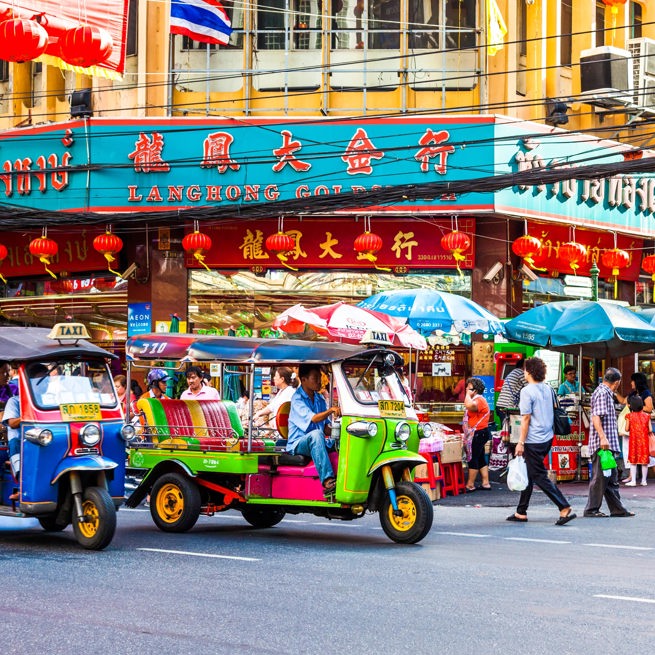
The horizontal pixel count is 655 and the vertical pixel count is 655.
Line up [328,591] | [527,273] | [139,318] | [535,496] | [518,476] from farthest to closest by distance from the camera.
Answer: [139,318]
[527,273]
[535,496]
[518,476]
[328,591]

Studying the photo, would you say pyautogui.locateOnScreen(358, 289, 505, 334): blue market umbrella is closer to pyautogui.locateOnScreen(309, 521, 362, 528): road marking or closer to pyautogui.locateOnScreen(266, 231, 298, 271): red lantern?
pyautogui.locateOnScreen(266, 231, 298, 271): red lantern

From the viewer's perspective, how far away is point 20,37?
46.0 ft

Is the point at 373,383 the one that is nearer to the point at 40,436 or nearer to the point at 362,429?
the point at 362,429

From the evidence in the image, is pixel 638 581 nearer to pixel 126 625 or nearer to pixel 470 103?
pixel 126 625

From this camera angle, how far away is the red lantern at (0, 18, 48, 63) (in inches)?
551

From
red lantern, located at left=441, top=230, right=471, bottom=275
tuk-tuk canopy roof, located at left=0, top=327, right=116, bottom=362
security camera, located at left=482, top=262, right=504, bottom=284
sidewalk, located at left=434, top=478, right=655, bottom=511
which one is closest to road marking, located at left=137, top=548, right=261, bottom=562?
tuk-tuk canopy roof, located at left=0, top=327, right=116, bottom=362

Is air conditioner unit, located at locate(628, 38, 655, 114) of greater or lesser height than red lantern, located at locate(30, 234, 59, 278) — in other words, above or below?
above

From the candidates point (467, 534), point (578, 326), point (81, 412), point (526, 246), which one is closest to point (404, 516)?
point (467, 534)

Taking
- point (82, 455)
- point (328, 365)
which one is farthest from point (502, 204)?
point (82, 455)

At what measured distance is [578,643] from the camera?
24.4 feet

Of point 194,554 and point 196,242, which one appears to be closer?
point 194,554

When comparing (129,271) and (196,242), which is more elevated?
(196,242)

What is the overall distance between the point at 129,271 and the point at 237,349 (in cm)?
1254

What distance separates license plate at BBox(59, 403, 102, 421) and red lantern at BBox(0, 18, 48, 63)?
4617 millimetres
